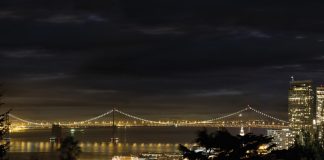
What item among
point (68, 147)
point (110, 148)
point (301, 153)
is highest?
point (68, 147)

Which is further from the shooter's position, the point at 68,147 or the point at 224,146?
the point at 68,147

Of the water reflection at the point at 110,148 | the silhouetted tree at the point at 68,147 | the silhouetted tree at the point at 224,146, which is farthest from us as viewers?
the water reflection at the point at 110,148

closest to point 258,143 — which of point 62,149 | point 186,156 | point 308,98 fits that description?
point 186,156

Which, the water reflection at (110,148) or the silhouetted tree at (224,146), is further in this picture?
the water reflection at (110,148)

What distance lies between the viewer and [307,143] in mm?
24203

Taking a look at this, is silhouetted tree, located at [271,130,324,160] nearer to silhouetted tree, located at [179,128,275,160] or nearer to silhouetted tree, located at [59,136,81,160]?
silhouetted tree, located at [179,128,275,160]

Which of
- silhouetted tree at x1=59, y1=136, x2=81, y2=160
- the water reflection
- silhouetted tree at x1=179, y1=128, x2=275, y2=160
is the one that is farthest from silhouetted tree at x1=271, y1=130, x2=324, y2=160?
the water reflection

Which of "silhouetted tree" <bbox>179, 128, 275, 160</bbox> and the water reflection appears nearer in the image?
"silhouetted tree" <bbox>179, 128, 275, 160</bbox>

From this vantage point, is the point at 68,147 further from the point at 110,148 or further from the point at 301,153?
the point at 110,148

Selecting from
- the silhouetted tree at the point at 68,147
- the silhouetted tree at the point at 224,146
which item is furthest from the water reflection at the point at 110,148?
the silhouetted tree at the point at 224,146

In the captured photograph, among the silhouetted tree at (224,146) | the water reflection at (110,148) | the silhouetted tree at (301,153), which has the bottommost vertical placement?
the water reflection at (110,148)

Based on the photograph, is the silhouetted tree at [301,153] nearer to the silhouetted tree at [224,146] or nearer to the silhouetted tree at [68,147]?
the silhouetted tree at [224,146]

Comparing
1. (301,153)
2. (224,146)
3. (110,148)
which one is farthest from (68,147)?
(110,148)

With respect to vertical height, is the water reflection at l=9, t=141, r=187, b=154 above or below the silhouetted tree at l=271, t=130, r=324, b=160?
below
